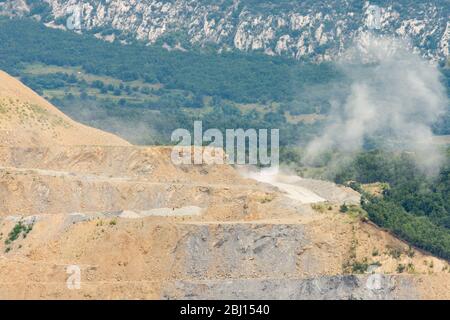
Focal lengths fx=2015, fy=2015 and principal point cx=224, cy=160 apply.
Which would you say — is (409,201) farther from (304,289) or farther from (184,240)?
(304,289)

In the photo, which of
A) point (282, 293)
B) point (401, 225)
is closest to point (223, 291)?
point (282, 293)

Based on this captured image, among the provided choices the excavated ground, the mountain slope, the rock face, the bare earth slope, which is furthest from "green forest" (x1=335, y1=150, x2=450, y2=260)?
the mountain slope

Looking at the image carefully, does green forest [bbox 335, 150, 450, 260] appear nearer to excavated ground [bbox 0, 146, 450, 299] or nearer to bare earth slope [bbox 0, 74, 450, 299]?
bare earth slope [bbox 0, 74, 450, 299]

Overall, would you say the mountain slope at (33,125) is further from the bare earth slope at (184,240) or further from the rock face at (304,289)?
the rock face at (304,289)

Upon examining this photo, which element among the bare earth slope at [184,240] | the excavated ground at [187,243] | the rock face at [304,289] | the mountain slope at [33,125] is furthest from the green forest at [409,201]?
the mountain slope at [33,125]

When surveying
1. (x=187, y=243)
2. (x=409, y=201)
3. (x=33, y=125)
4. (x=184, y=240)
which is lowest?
(x=409, y=201)

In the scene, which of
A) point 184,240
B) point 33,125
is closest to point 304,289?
point 184,240
